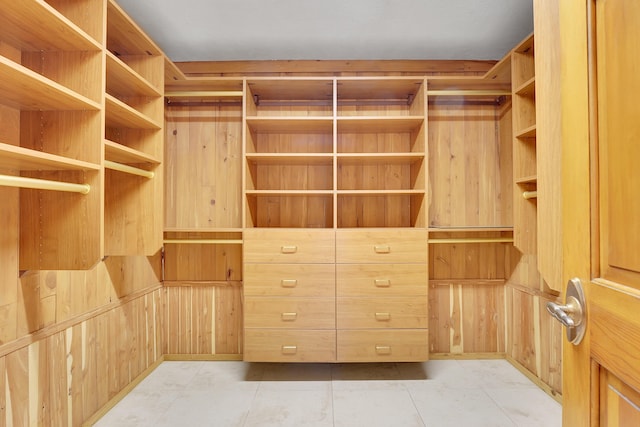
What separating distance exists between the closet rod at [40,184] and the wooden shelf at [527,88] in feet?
8.00

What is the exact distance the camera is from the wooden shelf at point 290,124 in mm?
2398

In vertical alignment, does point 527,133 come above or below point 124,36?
below

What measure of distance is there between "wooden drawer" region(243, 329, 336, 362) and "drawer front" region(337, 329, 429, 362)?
0.28ft

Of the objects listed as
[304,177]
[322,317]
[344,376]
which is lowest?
[344,376]

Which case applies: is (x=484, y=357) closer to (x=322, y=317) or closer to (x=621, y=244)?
(x=322, y=317)

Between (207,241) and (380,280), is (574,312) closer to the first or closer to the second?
(380,280)

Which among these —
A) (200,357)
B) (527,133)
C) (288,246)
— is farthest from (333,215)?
(200,357)

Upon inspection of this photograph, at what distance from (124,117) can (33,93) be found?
1.91 ft

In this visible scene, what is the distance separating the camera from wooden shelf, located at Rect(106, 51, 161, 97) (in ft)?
5.54

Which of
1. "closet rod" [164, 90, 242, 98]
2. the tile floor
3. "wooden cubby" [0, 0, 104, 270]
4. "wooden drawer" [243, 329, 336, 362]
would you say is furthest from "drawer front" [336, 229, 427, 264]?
"wooden cubby" [0, 0, 104, 270]

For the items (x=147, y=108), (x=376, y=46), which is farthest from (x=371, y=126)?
(x=147, y=108)

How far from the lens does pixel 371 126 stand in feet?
8.54

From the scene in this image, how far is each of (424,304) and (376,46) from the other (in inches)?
73.0

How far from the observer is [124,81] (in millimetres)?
1884
